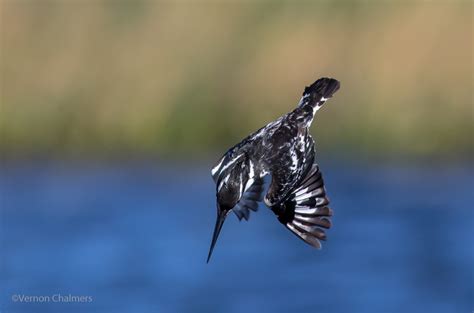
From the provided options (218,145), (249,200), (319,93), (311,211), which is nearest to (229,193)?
(249,200)

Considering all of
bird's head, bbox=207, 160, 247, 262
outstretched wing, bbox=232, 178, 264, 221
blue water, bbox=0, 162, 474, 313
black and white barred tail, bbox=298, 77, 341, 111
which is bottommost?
bird's head, bbox=207, 160, 247, 262

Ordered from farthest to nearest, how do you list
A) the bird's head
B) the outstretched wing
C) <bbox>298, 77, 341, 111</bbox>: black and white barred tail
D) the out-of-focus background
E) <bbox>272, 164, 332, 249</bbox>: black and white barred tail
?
the out-of-focus background, <bbox>298, 77, 341, 111</bbox>: black and white barred tail, <bbox>272, 164, 332, 249</bbox>: black and white barred tail, the outstretched wing, the bird's head

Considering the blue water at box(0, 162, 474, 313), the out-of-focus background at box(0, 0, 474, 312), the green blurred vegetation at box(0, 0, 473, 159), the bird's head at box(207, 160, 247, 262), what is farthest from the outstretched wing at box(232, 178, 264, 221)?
the blue water at box(0, 162, 474, 313)

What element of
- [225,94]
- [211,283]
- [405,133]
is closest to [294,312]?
[211,283]

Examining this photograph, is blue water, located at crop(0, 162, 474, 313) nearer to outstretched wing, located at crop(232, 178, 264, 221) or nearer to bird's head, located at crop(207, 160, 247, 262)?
outstretched wing, located at crop(232, 178, 264, 221)

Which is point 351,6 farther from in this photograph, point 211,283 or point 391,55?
point 211,283

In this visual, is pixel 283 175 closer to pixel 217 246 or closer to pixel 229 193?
pixel 229 193
